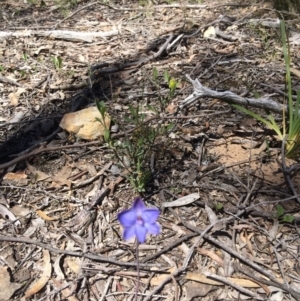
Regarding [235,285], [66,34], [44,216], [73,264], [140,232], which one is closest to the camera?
[140,232]

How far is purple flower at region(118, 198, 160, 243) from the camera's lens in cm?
129

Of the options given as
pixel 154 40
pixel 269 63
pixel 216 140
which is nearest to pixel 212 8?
pixel 154 40

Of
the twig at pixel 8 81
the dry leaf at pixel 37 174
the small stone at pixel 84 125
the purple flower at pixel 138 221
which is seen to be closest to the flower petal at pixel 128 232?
the purple flower at pixel 138 221

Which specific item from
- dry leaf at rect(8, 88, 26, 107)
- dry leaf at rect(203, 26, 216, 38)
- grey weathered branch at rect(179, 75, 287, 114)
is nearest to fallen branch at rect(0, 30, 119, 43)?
dry leaf at rect(203, 26, 216, 38)

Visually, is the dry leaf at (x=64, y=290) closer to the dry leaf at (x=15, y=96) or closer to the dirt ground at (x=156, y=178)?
the dirt ground at (x=156, y=178)

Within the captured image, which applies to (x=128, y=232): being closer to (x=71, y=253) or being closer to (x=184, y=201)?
(x=71, y=253)

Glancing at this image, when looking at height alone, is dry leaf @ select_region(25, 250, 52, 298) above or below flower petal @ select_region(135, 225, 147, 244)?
below

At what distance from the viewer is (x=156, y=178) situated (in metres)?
2.23

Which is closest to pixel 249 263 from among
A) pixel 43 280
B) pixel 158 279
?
pixel 158 279

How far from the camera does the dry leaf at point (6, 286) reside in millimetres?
1745

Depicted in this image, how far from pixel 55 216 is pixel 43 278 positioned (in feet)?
1.14

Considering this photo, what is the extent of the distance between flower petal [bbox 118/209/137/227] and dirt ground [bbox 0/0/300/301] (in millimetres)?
565

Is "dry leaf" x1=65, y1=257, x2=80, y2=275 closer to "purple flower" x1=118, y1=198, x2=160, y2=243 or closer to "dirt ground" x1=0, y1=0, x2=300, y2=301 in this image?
"dirt ground" x1=0, y1=0, x2=300, y2=301

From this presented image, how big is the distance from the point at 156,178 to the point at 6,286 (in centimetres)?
87
